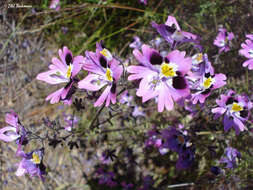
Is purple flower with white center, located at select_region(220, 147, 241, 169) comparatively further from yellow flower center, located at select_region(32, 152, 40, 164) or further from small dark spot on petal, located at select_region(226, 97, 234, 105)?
yellow flower center, located at select_region(32, 152, 40, 164)

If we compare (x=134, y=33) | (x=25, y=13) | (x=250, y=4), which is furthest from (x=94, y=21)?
(x=250, y=4)

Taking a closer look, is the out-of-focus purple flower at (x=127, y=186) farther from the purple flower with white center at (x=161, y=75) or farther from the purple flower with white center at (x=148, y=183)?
the purple flower with white center at (x=161, y=75)

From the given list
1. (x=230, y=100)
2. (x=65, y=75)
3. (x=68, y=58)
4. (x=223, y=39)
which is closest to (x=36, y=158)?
(x=65, y=75)

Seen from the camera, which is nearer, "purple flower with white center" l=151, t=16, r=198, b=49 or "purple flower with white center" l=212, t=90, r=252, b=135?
"purple flower with white center" l=151, t=16, r=198, b=49

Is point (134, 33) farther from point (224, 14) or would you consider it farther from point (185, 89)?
point (185, 89)

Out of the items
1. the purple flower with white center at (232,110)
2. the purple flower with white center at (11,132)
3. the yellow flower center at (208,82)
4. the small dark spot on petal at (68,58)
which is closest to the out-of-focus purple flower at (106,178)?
the purple flower with white center at (11,132)

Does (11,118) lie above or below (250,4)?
below

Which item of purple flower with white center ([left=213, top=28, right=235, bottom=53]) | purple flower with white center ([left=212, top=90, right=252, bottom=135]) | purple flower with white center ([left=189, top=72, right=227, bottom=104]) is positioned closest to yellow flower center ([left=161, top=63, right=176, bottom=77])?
purple flower with white center ([left=189, top=72, right=227, bottom=104])
